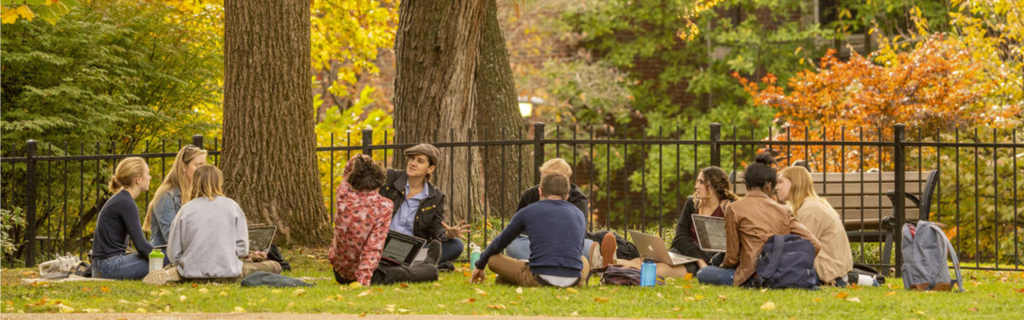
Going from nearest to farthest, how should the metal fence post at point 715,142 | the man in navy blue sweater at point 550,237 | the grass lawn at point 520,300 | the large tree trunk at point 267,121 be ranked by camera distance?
the grass lawn at point 520,300 → the man in navy blue sweater at point 550,237 → the metal fence post at point 715,142 → the large tree trunk at point 267,121

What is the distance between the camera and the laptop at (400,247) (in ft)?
26.1

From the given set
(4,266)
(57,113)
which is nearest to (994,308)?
(4,266)

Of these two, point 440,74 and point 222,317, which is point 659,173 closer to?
point 440,74

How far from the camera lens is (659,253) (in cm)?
868

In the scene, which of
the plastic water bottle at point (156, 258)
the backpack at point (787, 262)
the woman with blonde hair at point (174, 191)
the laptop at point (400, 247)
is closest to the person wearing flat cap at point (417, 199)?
the laptop at point (400, 247)

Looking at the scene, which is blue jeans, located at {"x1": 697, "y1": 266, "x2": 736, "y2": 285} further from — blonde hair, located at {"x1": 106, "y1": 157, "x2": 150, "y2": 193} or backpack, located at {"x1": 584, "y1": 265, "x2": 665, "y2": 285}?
blonde hair, located at {"x1": 106, "y1": 157, "x2": 150, "y2": 193}

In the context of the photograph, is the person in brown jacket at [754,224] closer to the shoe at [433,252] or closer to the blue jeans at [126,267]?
the shoe at [433,252]

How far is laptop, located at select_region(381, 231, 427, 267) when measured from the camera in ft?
26.1

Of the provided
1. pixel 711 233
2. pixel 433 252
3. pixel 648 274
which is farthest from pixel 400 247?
pixel 711 233

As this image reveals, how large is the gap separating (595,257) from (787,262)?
167cm

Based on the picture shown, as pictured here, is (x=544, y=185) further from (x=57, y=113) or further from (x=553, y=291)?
Result: (x=57, y=113)

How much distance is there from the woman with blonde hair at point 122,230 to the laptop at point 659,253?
3731 millimetres

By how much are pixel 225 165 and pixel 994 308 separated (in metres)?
6.67

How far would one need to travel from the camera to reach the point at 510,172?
48.4ft
